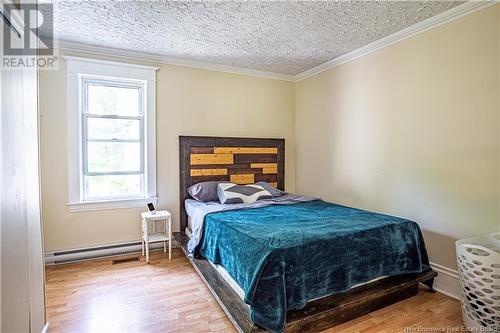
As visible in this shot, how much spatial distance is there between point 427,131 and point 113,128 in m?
3.55

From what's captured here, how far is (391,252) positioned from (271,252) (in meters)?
1.16

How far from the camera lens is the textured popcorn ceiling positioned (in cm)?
238

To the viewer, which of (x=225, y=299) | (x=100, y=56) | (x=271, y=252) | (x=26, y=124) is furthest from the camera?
(x=100, y=56)

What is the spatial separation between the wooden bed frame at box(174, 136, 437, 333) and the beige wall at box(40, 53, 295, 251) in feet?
0.46

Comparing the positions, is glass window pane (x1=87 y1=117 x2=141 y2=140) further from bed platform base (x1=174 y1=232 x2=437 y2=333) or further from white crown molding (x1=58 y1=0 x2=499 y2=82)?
bed platform base (x1=174 y1=232 x2=437 y2=333)

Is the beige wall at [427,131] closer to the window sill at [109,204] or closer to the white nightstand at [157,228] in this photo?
the white nightstand at [157,228]

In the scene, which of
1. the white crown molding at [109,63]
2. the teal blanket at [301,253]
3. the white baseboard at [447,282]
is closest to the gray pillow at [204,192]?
the teal blanket at [301,253]

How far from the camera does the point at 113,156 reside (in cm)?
351

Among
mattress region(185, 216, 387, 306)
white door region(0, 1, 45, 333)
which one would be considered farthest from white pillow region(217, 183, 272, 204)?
white door region(0, 1, 45, 333)

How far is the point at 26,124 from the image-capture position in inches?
65.4

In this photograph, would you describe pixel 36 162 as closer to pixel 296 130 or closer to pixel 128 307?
pixel 128 307

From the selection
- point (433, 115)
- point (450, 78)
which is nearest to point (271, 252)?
point (433, 115)

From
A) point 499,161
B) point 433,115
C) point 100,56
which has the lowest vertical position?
point 499,161
